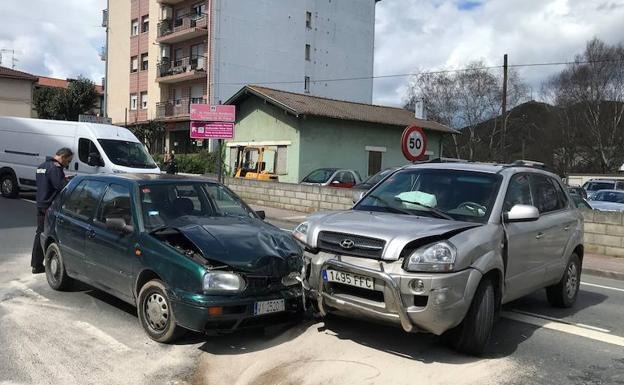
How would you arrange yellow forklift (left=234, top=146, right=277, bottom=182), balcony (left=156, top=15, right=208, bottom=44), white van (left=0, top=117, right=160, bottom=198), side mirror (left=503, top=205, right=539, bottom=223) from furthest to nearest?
balcony (left=156, top=15, right=208, bottom=44)
yellow forklift (left=234, top=146, right=277, bottom=182)
white van (left=0, top=117, right=160, bottom=198)
side mirror (left=503, top=205, right=539, bottom=223)

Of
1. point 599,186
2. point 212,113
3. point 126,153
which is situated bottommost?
point 599,186

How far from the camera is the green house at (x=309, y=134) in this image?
27781 millimetres

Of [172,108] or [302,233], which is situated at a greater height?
[172,108]

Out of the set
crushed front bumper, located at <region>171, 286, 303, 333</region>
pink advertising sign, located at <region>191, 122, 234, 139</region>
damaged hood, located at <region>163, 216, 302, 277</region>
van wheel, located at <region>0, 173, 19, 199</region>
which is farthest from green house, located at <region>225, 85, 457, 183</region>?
crushed front bumper, located at <region>171, 286, 303, 333</region>

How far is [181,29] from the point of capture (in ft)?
140

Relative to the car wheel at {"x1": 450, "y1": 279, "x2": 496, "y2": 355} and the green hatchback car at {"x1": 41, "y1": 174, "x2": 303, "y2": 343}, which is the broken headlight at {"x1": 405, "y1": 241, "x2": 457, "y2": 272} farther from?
the green hatchback car at {"x1": 41, "y1": 174, "x2": 303, "y2": 343}

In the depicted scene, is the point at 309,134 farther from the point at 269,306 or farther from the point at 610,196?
the point at 269,306

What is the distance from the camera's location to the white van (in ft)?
55.8

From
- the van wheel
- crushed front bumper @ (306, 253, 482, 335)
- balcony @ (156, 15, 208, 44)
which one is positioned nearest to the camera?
crushed front bumper @ (306, 253, 482, 335)

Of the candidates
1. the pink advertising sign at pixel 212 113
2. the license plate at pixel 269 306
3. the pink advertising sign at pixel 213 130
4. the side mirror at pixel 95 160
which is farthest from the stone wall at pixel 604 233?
the side mirror at pixel 95 160

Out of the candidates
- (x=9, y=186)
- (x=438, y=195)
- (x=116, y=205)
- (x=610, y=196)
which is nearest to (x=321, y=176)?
(x=610, y=196)

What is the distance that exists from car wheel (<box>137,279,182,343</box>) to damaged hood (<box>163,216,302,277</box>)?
565mm

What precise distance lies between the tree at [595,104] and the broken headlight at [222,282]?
5561cm

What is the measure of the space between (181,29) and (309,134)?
20.0 m
